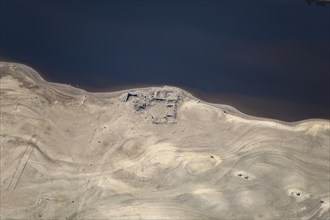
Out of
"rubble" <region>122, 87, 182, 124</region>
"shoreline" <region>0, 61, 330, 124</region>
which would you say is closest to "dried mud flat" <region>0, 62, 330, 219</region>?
"rubble" <region>122, 87, 182, 124</region>

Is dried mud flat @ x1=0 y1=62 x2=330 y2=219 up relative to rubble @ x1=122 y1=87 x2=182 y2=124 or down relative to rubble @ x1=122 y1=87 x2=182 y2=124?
down

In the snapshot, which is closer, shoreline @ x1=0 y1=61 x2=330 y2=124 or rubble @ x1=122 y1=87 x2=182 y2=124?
rubble @ x1=122 y1=87 x2=182 y2=124

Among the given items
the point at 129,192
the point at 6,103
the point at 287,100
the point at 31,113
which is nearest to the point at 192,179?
the point at 129,192

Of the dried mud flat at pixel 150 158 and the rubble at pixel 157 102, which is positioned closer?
the dried mud flat at pixel 150 158

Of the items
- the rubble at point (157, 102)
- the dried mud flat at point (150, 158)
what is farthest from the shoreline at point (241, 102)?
the rubble at point (157, 102)

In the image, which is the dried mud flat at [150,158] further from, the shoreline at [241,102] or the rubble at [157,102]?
the shoreline at [241,102]

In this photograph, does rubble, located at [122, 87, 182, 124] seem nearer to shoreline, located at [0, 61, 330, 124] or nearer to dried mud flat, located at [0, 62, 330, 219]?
dried mud flat, located at [0, 62, 330, 219]

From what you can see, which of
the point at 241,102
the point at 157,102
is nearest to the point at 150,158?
the point at 157,102

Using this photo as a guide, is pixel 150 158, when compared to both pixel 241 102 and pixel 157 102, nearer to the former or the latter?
pixel 157 102
